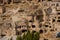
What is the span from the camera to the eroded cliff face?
898cm

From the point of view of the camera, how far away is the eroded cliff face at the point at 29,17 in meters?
8.98

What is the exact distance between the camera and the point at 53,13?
9109 millimetres

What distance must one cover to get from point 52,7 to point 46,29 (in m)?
0.98

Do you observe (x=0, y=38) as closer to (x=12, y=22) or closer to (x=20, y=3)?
(x=12, y=22)

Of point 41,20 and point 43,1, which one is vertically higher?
point 43,1

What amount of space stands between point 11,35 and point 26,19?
0.91 metres

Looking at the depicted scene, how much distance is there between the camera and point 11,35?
29.1 ft

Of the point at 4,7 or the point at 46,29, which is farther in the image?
the point at 4,7

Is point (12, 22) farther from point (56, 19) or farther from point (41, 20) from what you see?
point (56, 19)

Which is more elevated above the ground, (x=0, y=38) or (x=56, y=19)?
(x=56, y=19)

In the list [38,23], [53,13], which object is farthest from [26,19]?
[53,13]

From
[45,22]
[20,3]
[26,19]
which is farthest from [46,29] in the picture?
[20,3]

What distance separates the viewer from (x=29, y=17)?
9.22m

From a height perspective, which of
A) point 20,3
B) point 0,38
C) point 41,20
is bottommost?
point 0,38
